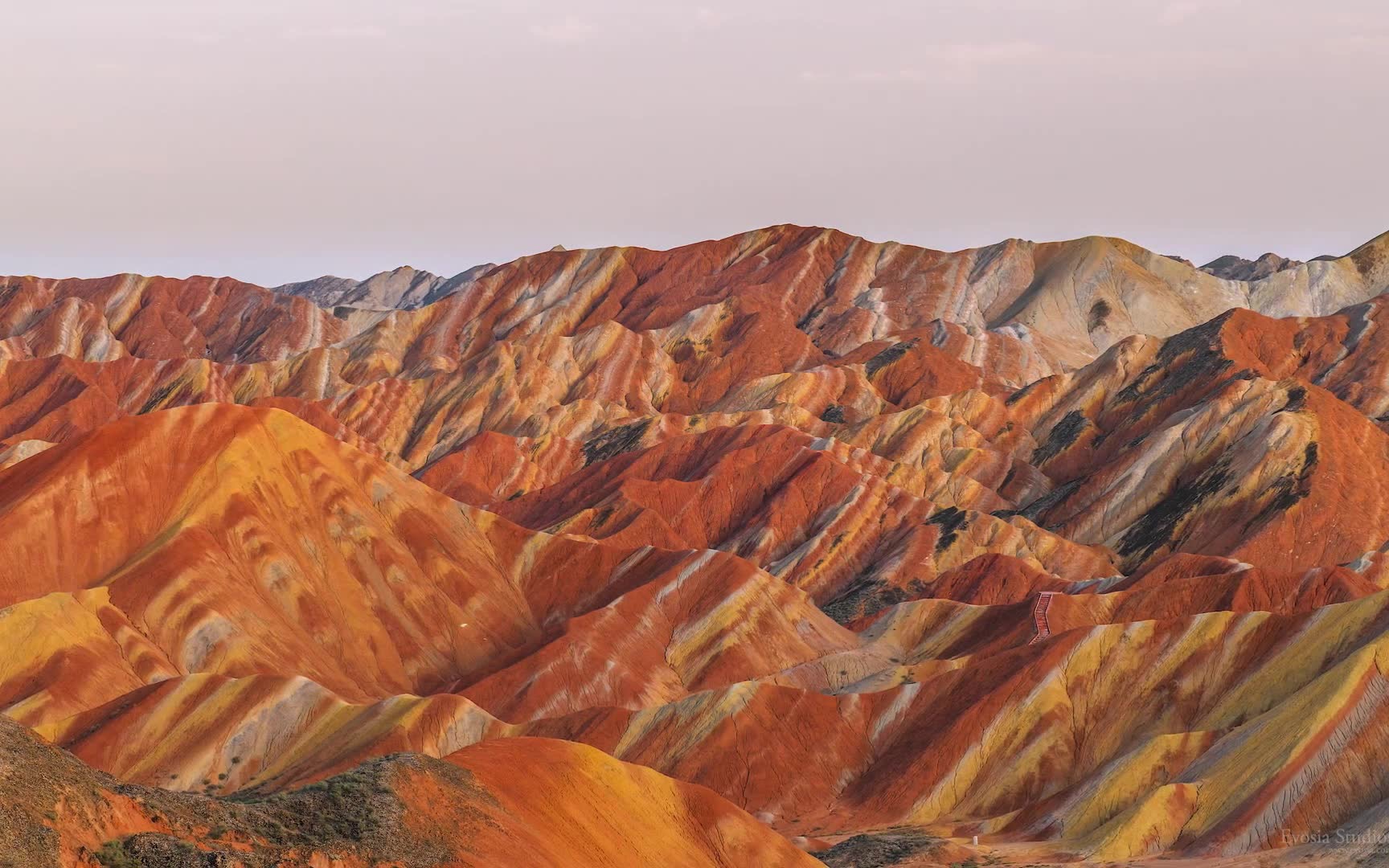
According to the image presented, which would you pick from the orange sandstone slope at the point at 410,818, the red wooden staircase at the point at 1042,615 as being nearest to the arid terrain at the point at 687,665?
the orange sandstone slope at the point at 410,818

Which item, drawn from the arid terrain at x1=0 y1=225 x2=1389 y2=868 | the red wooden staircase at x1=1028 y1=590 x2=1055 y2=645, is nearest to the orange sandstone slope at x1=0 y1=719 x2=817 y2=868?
the arid terrain at x1=0 y1=225 x2=1389 y2=868

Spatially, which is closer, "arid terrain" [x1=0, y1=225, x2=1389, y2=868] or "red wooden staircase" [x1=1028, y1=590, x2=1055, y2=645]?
"arid terrain" [x1=0, y1=225, x2=1389, y2=868]

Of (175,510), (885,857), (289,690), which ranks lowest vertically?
(885,857)

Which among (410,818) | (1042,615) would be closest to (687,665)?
(1042,615)

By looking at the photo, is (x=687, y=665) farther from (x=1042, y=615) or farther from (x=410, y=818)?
(x=410, y=818)

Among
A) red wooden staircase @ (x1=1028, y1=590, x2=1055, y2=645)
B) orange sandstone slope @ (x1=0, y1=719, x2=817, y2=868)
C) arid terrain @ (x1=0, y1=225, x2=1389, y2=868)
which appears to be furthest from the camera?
red wooden staircase @ (x1=1028, y1=590, x2=1055, y2=645)

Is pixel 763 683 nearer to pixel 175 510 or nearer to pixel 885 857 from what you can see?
pixel 885 857

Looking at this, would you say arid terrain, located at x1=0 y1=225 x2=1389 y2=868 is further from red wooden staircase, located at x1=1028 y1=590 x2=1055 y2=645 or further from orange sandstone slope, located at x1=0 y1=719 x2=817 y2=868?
red wooden staircase, located at x1=1028 y1=590 x2=1055 y2=645

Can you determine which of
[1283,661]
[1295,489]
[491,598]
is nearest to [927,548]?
[1295,489]
